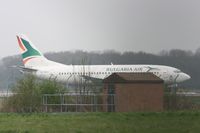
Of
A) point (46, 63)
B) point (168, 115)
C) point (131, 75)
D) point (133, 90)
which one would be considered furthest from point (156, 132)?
point (46, 63)

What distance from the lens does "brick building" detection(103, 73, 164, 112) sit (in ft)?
94.5

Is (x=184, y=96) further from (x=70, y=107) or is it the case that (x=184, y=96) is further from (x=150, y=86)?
(x=70, y=107)

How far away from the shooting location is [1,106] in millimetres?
32000

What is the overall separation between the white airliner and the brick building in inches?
769

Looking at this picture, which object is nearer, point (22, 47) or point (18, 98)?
point (18, 98)

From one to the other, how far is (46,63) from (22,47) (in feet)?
12.8

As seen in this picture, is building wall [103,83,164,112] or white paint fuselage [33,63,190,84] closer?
building wall [103,83,164,112]

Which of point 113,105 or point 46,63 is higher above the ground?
point 46,63

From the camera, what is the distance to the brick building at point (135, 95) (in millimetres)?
28797

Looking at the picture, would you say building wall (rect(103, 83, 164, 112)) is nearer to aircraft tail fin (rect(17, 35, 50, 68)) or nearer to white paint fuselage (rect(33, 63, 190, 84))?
white paint fuselage (rect(33, 63, 190, 84))

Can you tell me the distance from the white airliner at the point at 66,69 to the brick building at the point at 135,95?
1953cm

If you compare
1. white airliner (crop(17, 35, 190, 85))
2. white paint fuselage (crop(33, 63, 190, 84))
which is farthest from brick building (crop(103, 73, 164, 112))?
white airliner (crop(17, 35, 190, 85))

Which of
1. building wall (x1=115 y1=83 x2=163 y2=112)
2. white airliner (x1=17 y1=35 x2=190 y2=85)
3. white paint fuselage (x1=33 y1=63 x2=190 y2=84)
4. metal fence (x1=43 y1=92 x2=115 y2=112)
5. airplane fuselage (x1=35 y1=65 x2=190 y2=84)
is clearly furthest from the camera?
white airliner (x1=17 y1=35 x2=190 y2=85)

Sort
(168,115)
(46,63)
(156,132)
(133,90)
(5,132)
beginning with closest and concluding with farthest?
(156,132) → (5,132) → (168,115) → (133,90) → (46,63)
